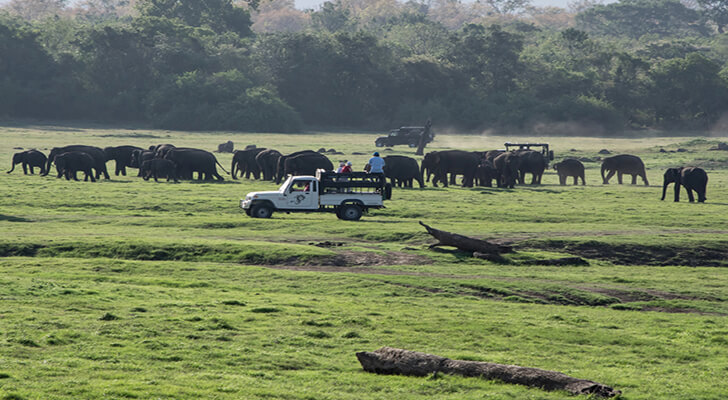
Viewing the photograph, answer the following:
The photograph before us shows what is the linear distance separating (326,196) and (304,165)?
13.8 metres

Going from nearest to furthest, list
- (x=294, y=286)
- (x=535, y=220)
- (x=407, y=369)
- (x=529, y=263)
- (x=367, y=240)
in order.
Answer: (x=407, y=369) → (x=294, y=286) → (x=529, y=263) → (x=367, y=240) → (x=535, y=220)

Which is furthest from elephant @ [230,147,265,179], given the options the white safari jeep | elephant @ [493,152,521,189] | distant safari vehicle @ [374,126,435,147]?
distant safari vehicle @ [374,126,435,147]

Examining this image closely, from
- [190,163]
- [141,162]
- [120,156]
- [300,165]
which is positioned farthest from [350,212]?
[120,156]

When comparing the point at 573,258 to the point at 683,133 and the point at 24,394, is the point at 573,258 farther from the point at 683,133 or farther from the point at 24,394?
the point at 683,133

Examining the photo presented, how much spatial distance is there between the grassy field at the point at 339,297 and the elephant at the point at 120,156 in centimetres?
1408

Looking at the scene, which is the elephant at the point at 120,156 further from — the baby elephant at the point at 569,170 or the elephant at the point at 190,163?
the baby elephant at the point at 569,170

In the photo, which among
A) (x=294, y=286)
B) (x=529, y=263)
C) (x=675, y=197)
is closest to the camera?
(x=294, y=286)

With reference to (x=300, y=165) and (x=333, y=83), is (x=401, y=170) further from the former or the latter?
(x=333, y=83)

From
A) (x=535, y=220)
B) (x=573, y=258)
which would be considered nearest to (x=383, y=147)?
(x=535, y=220)

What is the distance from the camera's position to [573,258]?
82.5 feet

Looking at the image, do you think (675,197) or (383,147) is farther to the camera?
(383,147)

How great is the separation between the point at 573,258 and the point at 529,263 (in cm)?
130

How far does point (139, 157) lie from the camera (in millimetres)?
51906

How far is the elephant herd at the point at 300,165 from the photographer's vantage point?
152 ft
